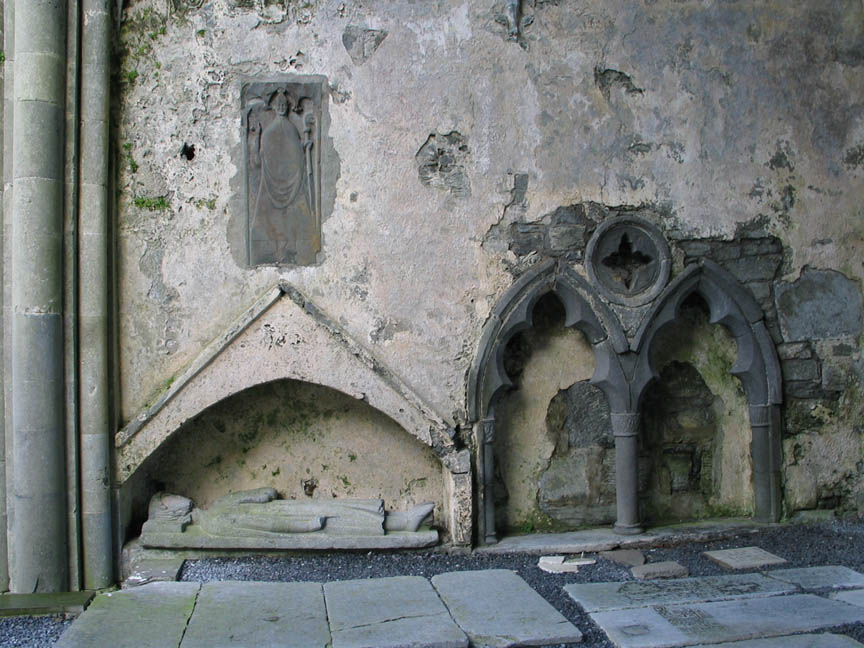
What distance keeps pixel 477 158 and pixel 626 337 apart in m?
1.58

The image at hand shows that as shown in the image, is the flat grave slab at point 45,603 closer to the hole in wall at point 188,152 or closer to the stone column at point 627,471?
the hole in wall at point 188,152

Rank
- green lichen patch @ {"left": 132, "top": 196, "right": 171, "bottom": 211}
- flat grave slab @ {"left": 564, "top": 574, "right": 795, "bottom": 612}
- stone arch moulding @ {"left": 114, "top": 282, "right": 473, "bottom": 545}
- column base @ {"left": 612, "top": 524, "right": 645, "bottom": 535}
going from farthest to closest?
column base @ {"left": 612, "top": 524, "right": 645, "bottom": 535}, green lichen patch @ {"left": 132, "top": 196, "right": 171, "bottom": 211}, stone arch moulding @ {"left": 114, "top": 282, "right": 473, "bottom": 545}, flat grave slab @ {"left": 564, "top": 574, "right": 795, "bottom": 612}

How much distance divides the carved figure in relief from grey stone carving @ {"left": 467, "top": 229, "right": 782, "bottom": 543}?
138 centimetres

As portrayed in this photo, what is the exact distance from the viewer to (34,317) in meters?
4.70

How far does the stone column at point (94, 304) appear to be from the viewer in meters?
4.85

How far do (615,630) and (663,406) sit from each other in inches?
89.4

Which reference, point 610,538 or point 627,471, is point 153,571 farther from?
point 627,471

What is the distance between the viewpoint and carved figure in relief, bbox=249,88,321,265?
5.19 metres

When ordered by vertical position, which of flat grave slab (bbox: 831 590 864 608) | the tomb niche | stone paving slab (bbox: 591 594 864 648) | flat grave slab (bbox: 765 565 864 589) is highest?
the tomb niche

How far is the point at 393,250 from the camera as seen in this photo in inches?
207

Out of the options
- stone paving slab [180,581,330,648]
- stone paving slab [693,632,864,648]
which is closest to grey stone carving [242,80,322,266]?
stone paving slab [180,581,330,648]

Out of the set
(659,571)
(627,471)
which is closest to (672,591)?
(659,571)

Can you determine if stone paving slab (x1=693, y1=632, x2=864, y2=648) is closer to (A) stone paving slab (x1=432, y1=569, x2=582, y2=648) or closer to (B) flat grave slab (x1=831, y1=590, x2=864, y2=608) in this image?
(B) flat grave slab (x1=831, y1=590, x2=864, y2=608)

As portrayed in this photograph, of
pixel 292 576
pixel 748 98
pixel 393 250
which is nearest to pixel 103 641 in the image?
pixel 292 576
